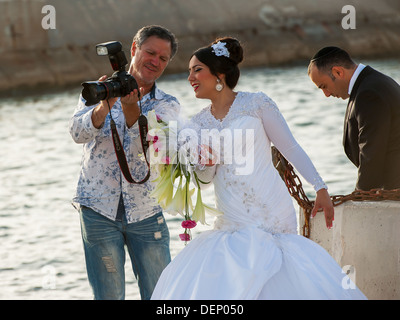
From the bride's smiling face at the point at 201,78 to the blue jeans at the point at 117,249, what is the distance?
0.72 metres

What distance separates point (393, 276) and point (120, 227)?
4.65ft

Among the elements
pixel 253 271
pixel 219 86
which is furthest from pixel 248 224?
pixel 219 86

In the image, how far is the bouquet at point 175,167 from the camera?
12.4 ft

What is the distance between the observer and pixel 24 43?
2233 centimetres

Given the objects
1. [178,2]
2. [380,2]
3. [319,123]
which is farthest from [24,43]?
[380,2]

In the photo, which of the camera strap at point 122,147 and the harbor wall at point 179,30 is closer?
the camera strap at point 122,147

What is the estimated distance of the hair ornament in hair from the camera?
3.89 meters

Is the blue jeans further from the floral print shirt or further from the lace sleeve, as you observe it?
the lace sleeve

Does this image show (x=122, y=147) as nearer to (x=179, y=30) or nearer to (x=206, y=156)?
(x=206, y=156)

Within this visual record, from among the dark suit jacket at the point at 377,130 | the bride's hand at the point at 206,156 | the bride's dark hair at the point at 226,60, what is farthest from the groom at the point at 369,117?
the bride's hand at the point at 206,156

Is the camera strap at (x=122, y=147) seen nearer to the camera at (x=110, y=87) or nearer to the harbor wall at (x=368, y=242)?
the camera at (x=110, y=87)

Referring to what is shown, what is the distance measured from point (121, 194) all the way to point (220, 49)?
0.89 metres

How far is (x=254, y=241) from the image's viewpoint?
364 centimetres

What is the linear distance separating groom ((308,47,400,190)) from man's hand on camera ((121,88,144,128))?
3.36ft
